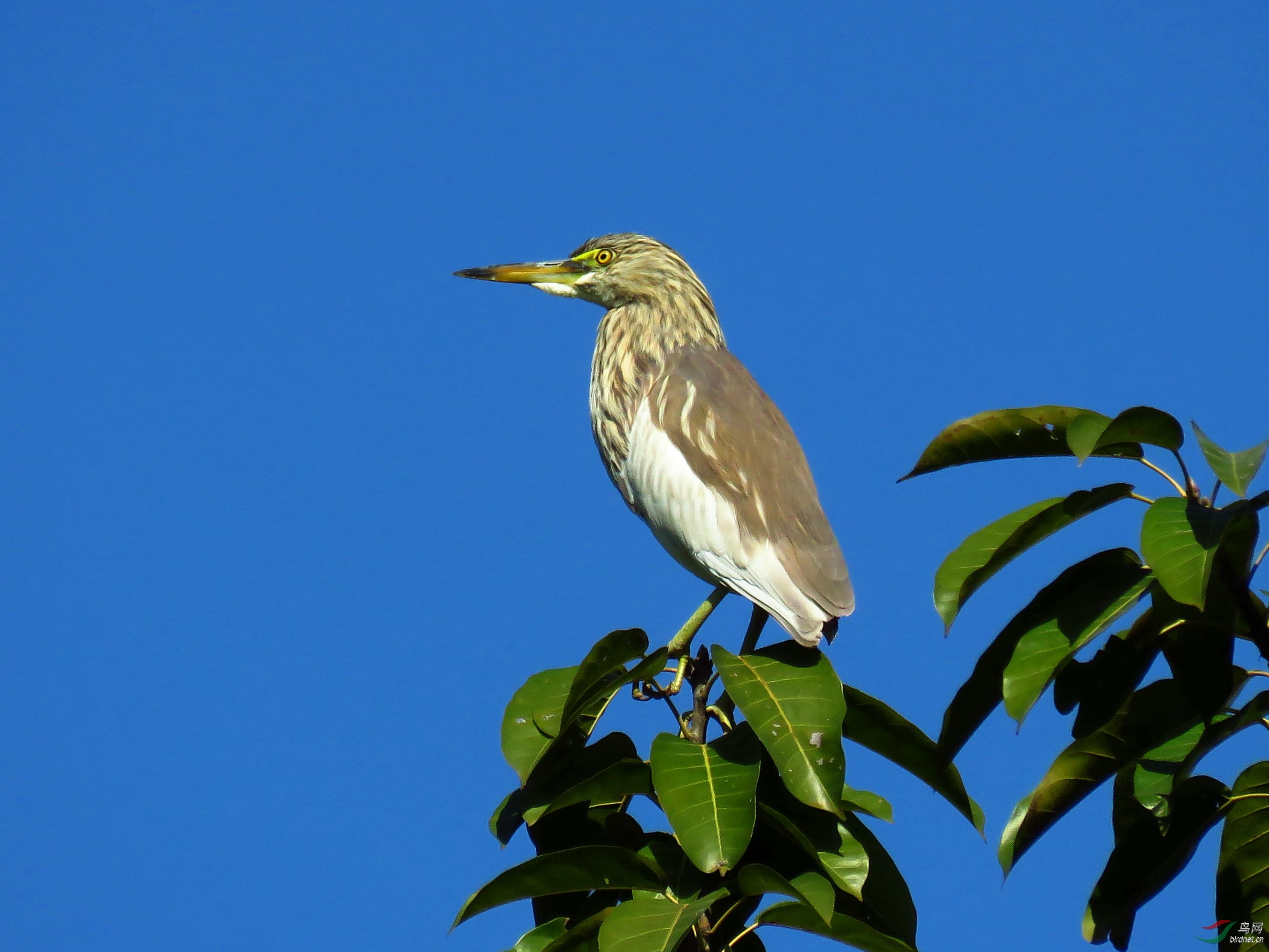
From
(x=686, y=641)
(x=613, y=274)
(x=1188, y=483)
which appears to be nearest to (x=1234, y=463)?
(x=1188, y=483)

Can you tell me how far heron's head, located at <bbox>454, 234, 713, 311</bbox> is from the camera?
4457 mm

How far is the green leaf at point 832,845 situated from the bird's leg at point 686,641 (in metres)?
0.47

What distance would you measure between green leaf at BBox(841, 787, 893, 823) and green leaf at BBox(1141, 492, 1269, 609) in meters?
0.93

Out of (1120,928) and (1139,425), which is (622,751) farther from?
(1139,425)

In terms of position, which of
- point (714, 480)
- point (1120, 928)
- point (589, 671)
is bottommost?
point (1120, 928)

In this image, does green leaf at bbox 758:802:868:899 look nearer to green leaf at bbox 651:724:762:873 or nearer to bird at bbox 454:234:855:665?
green leaf at bbox 651:724:762:873

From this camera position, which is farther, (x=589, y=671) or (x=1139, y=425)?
(x=589, y=671)

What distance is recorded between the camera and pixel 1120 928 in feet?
8.45

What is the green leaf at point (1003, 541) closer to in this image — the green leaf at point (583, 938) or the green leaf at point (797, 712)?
the green leaf at point (797, 712)

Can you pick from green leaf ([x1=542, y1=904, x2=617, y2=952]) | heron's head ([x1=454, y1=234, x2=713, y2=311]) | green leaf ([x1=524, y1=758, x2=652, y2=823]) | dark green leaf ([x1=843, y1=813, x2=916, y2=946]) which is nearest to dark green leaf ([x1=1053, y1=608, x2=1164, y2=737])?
dark green leaf ([x1=843, y1=813, x2=916, y2=946])

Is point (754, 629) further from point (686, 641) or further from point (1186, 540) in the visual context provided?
point (1186, 540)

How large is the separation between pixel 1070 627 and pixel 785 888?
80 centimetres

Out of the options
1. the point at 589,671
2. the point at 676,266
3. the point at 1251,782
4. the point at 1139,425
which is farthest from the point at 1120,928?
the point at 676,266

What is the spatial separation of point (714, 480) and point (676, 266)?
1.24 m
